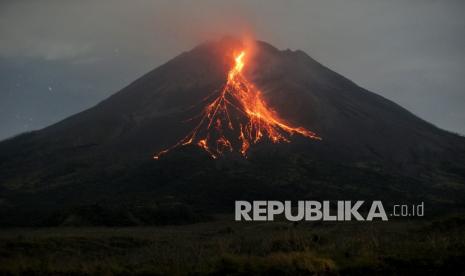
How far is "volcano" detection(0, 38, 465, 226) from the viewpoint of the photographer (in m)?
99.3

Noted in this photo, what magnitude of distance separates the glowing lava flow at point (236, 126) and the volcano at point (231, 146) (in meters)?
0.29

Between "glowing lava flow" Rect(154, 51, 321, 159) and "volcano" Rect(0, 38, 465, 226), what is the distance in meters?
0.29

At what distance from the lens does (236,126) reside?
440 feet

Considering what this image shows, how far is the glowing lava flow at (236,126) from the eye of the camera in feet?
412

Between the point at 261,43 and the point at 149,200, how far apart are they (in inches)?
4759

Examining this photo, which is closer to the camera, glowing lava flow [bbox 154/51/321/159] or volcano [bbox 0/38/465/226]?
volcano [bbox 0/38/465/226]

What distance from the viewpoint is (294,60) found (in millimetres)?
195625

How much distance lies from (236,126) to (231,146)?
10566mm

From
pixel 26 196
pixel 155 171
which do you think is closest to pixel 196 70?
pixel 155 171

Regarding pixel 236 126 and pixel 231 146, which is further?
pixel 236 126

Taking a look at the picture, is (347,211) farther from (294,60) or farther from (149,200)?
(294,60)

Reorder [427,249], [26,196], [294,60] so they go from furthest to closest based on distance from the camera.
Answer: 1. [294,60]
2. [26,196]
3. [427,249]

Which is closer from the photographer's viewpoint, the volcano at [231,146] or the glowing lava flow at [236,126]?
the volcano at [231,146]

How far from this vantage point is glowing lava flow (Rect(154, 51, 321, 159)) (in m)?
126
